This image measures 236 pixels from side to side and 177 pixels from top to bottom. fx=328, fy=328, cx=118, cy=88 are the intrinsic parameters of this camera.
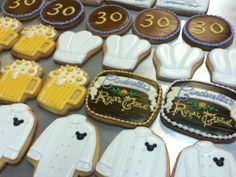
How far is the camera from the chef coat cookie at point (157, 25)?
4.57ft

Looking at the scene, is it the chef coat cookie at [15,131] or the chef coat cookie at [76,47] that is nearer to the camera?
the chef coat cookie at [15,131]

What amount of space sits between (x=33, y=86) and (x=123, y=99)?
0.35 m

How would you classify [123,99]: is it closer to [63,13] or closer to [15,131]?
[15,131]

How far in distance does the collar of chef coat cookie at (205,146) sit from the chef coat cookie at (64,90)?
0.44 metres

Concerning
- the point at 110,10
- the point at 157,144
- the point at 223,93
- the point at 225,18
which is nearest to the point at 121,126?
the point at 157,144

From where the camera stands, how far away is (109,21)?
1.47 metres

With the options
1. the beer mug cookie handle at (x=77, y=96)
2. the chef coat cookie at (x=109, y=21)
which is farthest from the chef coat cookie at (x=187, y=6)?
the beer mug cookie handle at (x=77, y=96)

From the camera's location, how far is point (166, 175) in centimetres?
98

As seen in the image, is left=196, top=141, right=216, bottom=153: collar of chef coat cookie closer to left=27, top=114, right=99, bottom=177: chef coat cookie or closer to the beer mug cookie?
left=27, top=114, right=99, bottom=177: chef coat cookie

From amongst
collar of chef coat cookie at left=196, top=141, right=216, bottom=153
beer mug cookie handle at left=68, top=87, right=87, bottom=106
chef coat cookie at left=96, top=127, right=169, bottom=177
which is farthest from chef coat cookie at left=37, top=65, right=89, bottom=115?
collar of chef coat cookie at left=196, top=141, right=216, bottom=153

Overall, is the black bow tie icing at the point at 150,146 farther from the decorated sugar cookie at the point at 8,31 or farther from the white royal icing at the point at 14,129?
the decorated sugar cookie at the point at 8,31

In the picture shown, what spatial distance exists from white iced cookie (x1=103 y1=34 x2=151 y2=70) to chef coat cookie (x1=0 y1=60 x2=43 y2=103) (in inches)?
11.0

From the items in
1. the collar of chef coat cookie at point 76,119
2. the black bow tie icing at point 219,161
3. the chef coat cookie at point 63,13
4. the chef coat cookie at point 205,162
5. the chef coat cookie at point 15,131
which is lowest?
the chef coat cookie at point 15,131

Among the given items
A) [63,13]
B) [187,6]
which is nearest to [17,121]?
[63,13]
